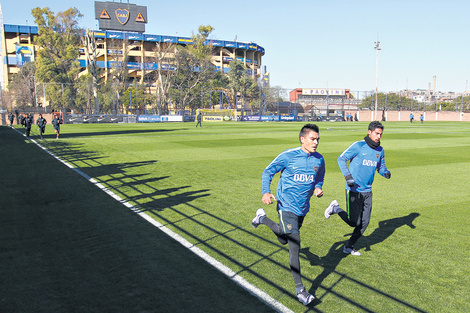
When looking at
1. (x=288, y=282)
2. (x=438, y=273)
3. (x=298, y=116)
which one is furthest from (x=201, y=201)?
(x=298, y=116)

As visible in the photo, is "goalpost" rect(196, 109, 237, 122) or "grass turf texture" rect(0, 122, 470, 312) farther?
"goalpost" rect(196, 109, 237, 122)

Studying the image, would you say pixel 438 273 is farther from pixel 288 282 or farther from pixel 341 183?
pixel 341 183

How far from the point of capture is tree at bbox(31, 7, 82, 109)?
238 feet

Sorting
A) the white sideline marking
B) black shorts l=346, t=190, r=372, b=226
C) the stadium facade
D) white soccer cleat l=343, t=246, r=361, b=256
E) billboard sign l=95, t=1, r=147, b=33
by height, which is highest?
billboard sign l=95, t=1, r=147, b=33

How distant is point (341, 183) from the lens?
37.5 feet

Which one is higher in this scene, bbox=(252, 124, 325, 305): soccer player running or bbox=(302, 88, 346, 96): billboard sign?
bbox=(302, 88, 346, 96): billboard sign

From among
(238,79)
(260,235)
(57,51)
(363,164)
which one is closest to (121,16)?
(57,51)

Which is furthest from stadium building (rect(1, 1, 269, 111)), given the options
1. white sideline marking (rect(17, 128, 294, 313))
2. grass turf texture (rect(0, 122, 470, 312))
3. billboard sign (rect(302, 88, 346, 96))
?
white sideline marking (rect(17, 128, 294, 313))

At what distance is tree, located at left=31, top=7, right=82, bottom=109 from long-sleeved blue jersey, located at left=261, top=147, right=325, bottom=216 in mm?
74642

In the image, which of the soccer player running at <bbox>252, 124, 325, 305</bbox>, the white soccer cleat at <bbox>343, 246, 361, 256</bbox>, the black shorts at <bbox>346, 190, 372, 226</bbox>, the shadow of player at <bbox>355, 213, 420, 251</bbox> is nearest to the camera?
the soccer player running at <bbox>252, 124, 325, 305</bbox>

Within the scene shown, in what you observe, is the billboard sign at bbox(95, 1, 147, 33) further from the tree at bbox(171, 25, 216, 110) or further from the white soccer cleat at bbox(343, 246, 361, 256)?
the white soccer cleat at bbox(343, 246, 361, 256)

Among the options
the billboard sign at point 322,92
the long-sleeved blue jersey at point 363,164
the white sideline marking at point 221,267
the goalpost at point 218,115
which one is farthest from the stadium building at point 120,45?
the long-sleeved blue jersey at point 363,164

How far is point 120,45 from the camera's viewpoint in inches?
3551

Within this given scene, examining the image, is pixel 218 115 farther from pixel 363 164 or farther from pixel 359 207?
pixel 359 207
